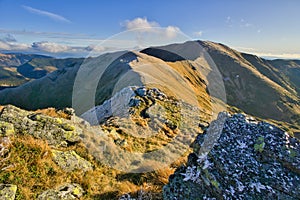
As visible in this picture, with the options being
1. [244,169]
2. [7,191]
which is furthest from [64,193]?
[244,169]

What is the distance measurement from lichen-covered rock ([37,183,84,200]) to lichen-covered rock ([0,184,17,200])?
2.94 ft

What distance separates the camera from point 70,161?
36.9 ft

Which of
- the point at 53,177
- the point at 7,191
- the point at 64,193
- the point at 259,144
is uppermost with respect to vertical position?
the point at 259,144

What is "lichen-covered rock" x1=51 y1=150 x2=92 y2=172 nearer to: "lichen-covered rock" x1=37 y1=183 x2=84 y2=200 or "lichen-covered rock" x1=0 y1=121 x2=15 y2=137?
"lichen-covered rock" x1=37 y1=183 x2=84 y2=200

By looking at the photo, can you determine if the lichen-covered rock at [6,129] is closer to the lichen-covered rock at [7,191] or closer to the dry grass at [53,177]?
the dry grass at [53,177]

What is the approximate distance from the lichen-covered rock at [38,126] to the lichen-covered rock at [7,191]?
3476 millimetres

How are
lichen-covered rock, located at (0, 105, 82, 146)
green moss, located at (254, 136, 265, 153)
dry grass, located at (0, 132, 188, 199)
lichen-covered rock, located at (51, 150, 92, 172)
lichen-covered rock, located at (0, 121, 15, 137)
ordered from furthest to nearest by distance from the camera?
1. lichen-covered rock, located at (0, 105, 82, 146)
2. lichen-covered rock, located at (51, 150, 92, 172)
3. lichen-covered rock, located at (0, 121, 15, 137)
4. green moss, located at (254, 136, 265, 153)
5. dry grass, located at (0, 132, 188, 199)

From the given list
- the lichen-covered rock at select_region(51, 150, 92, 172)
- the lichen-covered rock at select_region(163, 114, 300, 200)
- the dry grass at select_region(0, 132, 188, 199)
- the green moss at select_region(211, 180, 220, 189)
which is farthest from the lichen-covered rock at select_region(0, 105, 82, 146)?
the green moss at select_region(211, 180, 220, 189)

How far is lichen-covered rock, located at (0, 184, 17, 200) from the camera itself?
7.74m

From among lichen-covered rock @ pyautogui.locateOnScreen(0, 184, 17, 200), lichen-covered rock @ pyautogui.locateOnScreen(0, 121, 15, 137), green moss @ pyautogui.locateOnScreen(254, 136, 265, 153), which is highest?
green moss @ pyautogui.locateOnScreen(254, 136, 265, 153)

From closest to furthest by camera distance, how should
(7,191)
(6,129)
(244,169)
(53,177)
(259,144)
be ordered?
(7,191)
(244,169)
(259,144)
(53,177)
(6,129)

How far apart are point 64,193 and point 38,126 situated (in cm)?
477

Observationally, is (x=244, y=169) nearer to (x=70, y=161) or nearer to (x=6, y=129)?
(x=70, y=161)

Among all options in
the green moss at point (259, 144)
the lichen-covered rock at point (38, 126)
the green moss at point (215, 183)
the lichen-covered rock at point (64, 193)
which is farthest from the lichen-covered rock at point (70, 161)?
the green moss at point (259, 144)
